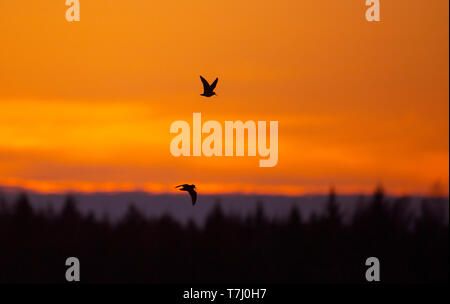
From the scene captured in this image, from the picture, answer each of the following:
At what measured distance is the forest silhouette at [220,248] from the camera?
7012 centimetres

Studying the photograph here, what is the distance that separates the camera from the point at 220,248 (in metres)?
73.0

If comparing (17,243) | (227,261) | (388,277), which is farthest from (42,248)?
(388,277)

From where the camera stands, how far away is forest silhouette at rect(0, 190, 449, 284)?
230 feet

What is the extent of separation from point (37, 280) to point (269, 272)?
38.6 ft

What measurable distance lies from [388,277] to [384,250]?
282 centimetres

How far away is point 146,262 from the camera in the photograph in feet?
232

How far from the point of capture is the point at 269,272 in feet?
238

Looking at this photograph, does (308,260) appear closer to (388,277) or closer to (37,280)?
(388,277)
